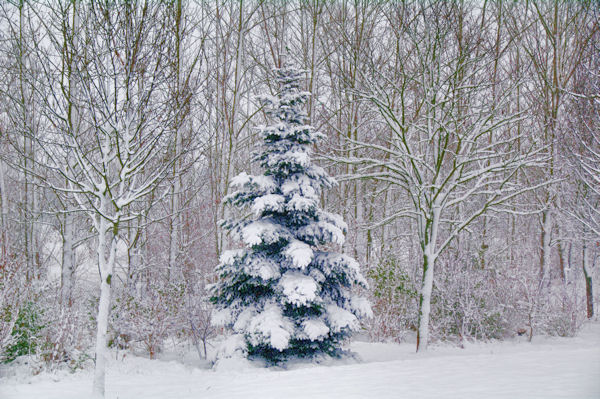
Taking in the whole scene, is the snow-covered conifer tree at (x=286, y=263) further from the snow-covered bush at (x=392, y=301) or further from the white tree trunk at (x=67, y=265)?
the snow-covered bush at (x=392, y=301)

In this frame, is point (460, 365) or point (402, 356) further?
point (402, 356)

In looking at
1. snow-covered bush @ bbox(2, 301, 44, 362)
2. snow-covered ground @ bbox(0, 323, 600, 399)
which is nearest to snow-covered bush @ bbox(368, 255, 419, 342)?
snow-covered ground @ bbox(0, 323, 600, 399)

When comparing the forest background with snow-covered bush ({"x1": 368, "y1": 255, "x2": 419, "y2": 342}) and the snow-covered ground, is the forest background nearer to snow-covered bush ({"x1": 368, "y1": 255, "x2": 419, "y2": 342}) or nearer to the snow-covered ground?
snow-covered bush ({"x1": 368, "y1": 255, "x2": 419, "y2": 342})

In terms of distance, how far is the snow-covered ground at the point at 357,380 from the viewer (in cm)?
473

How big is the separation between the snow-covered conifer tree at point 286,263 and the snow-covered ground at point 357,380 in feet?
1.90

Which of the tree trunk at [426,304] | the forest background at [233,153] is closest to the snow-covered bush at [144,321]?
the forest background at [233,153]

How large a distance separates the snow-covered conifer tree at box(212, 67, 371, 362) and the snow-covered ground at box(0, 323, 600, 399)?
58cm

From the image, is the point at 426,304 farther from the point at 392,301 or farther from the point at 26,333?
the point at 26,333

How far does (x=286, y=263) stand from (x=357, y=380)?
2357mm

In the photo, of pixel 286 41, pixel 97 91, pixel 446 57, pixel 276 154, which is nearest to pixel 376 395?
pixel 276 154

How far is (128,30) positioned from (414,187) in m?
6.69

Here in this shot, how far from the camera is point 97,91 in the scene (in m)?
5.65

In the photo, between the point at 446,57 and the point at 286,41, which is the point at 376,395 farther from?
the point at 286,41

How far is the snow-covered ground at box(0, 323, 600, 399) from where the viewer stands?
4.73 meters
